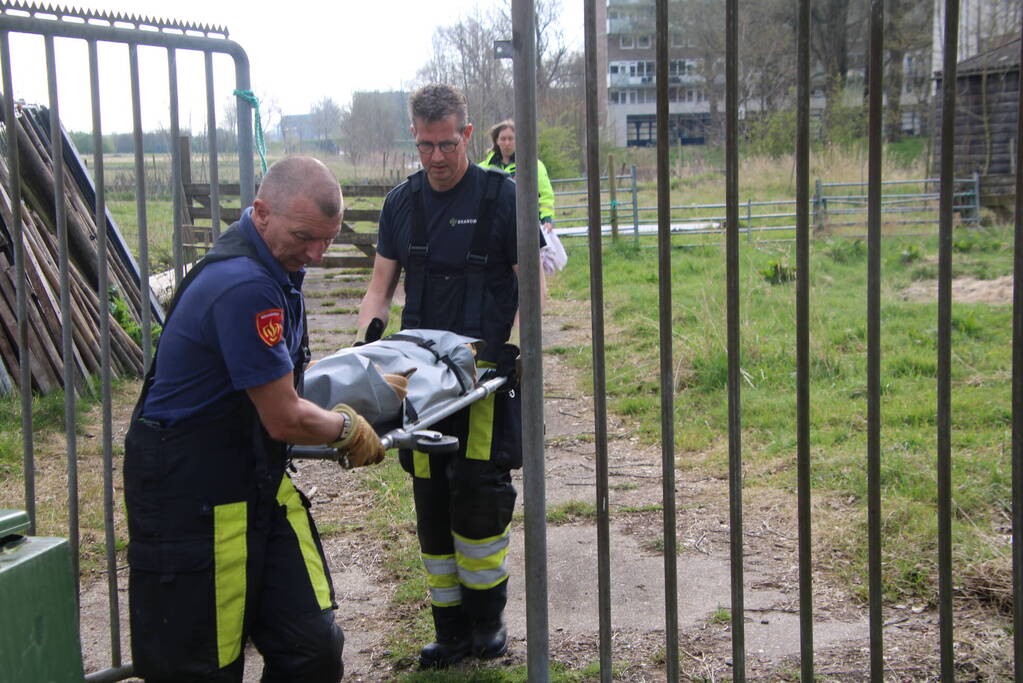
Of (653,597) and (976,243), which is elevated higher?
(976,243)

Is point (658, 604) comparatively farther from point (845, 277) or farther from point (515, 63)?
point (845, 277)

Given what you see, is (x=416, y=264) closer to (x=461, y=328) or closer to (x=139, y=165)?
(x=461, y=328)

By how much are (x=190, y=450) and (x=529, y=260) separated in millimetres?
1026

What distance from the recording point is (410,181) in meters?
3.88

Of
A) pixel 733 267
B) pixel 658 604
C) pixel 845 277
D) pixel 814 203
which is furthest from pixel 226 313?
pixel 814 203

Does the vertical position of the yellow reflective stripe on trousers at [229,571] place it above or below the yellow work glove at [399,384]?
below

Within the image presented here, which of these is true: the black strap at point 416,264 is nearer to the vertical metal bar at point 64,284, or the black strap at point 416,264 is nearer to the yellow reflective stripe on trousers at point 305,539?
the yellow reflective stripe on trousers at point 305,539

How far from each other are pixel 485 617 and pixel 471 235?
4.65 feet

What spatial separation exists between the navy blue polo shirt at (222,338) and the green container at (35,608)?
423mm

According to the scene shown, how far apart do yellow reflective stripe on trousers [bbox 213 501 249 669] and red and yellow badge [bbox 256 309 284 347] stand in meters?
0.46

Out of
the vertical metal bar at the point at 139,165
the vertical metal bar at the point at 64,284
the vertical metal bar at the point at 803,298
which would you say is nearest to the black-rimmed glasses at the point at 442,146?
the vertical metal bar at the point at 139,165

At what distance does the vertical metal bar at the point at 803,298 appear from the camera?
2.42m

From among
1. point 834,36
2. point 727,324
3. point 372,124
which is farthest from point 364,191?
point 834,36

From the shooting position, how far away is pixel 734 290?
2.51m
